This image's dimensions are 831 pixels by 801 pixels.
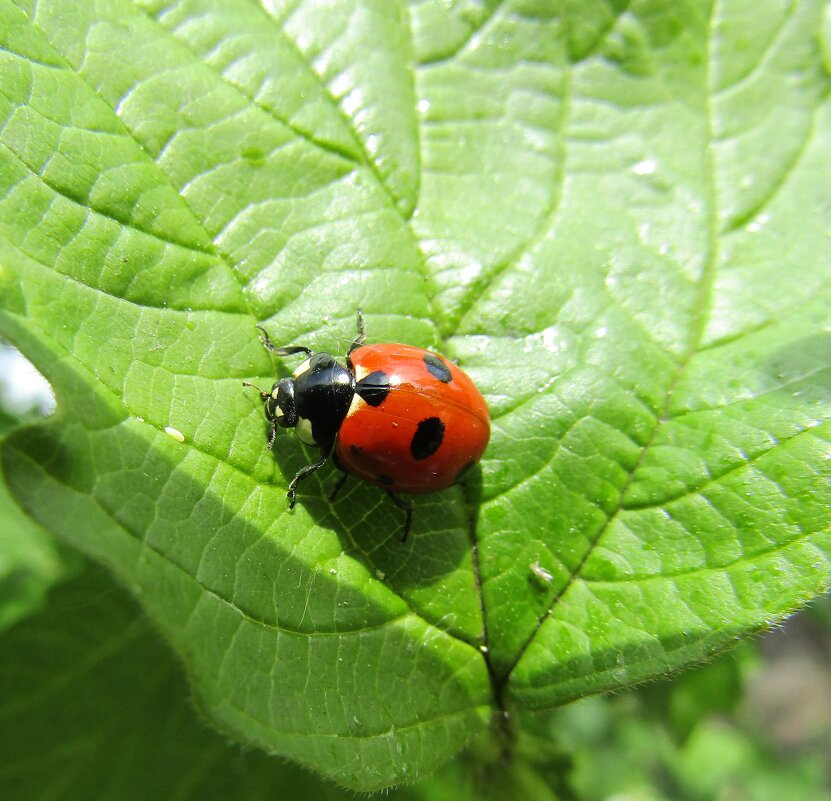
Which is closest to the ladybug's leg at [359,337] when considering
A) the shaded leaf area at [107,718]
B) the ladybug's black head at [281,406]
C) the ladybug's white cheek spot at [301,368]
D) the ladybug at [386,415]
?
the ladybug at [386,415]

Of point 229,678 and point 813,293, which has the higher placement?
point 229,678

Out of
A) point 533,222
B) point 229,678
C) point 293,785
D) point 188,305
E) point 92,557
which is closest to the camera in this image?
point 92,557

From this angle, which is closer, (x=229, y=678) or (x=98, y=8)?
(x=229, y=678)

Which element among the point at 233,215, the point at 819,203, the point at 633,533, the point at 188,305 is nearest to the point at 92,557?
the point at 188,305

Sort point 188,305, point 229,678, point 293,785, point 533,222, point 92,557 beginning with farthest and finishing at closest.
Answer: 1. point 293,785
2. point 533,222
3. point 188,305
4. point 229,678
5. point 92,557

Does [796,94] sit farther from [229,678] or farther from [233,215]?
[229,678]

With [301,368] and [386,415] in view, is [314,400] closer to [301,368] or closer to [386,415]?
[301,368]

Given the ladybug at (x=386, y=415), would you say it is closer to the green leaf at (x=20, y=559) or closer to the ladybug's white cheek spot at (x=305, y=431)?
the ladybug's white cheek spot at (x=305, y=431)

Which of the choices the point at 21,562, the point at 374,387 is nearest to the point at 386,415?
the point at 374,387
